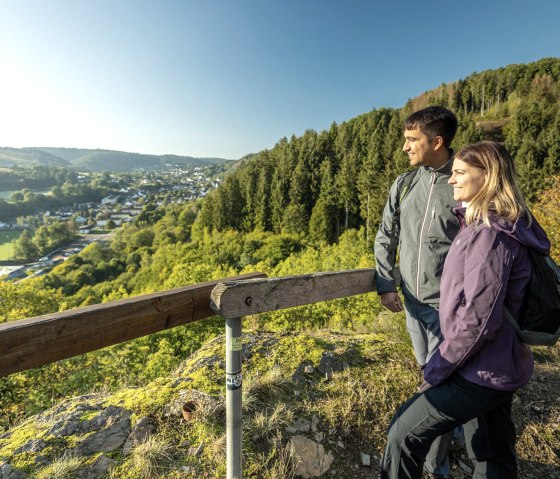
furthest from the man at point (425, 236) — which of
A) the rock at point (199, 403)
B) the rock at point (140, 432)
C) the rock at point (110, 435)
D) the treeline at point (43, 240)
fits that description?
the treeline at point (43, 240)

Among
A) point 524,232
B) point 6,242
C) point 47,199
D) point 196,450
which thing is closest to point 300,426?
point 196,450

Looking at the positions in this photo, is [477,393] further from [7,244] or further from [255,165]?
[7,244]

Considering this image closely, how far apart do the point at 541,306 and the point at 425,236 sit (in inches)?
33.7

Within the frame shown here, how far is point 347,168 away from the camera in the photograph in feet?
169

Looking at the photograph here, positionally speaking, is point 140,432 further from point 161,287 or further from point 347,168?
point 347,168

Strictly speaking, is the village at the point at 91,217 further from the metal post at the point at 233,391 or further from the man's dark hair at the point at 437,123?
the man's dark hair at the point at 437,123

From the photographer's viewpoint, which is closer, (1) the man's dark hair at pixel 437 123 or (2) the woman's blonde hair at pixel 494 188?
(2) the woman's blonde hair at pixel 494 188

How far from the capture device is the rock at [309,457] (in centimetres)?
210

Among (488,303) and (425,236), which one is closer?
(488,303)

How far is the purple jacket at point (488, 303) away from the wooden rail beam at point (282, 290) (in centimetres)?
78

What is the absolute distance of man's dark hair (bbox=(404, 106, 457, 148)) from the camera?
7.22 feet

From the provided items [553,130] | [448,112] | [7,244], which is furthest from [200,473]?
[7,244]

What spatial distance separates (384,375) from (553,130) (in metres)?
53.3

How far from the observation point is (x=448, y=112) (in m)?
2.23
